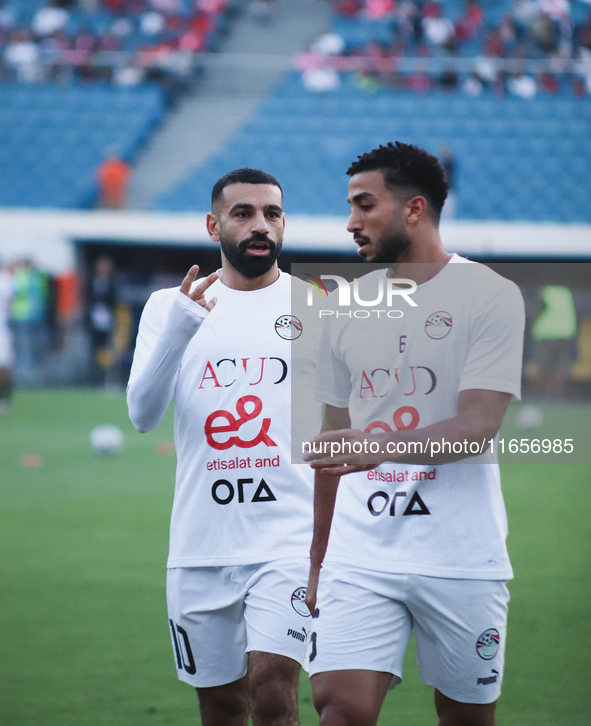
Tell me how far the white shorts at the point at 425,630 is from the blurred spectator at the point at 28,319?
53.6 feet

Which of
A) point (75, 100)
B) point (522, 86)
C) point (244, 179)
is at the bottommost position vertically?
point (244, 179)

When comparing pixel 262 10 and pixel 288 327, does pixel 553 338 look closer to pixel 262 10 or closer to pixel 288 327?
pixel 262 10

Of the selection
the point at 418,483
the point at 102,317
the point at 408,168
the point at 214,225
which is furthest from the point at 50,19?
the point at 418,483

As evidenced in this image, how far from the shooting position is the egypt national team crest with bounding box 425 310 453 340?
304 cm

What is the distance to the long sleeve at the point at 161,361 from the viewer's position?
3314 mm

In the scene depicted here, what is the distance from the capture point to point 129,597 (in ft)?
20.5

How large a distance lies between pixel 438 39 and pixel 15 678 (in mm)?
19401

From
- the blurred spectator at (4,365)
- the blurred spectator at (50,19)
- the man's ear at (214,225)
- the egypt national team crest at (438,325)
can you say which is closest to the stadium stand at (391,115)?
the blurred spectator at (50,19)

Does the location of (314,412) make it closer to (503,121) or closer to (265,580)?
(265,580)

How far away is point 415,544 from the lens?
3012 millimetres

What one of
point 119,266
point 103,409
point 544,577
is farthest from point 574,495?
point 119,266

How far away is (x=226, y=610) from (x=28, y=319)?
15861mm

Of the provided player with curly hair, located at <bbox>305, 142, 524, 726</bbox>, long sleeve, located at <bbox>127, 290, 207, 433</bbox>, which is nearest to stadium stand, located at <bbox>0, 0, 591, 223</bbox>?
long sleeve, located at <bbox>127, 290, 207, 433</bbox>

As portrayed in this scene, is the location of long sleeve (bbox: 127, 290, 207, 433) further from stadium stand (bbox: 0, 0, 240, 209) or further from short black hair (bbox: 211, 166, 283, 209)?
stadium stand (bbox: 0, 0, 240, 209)
